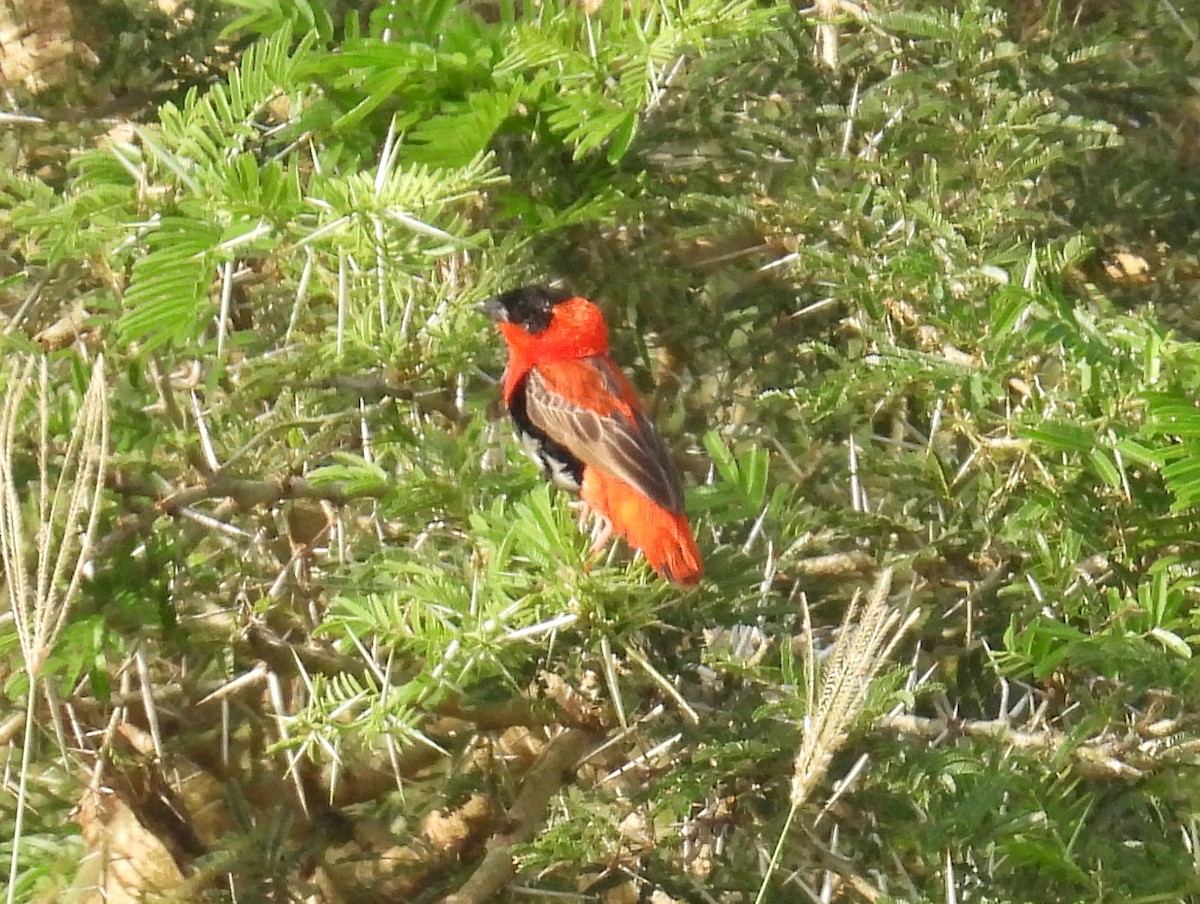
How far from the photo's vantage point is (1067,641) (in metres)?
1.95

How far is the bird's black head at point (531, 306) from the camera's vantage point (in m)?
2.67

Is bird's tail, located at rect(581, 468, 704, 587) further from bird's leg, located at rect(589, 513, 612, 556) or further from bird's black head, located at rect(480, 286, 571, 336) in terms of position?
bird's black head, located at rect(480, 286, 571, 336)

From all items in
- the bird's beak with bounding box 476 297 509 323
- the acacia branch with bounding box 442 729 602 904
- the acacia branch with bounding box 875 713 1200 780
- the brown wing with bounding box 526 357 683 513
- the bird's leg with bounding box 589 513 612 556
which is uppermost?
the bird's beak with bounding box 476 297 509 323

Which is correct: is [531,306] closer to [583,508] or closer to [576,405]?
[576,405]

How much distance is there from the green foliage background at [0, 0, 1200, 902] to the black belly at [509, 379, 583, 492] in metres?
0.11

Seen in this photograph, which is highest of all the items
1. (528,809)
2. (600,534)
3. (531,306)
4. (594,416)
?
(531,306)

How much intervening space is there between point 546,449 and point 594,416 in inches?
5.2

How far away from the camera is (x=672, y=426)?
122 inches

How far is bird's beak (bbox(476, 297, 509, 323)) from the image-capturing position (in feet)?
8.17

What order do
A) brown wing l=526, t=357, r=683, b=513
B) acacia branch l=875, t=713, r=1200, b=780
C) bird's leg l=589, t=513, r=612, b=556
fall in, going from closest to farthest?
1. acacia branch l=875, t=713, r=1200, b=780
2. bird's leg l=589, t=513, r=612, b=556
3. brown wing l=526, t=357, r=683, b=513

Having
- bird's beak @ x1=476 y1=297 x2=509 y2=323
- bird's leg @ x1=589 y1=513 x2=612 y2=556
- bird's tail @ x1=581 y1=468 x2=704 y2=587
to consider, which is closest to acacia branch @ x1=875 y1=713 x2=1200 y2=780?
bird's tail @ x1=581 y1=468 x2=704 y2=587

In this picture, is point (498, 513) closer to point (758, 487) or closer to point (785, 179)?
point (758, 487)

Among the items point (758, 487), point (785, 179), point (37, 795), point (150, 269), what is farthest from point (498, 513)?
point (37, 795)

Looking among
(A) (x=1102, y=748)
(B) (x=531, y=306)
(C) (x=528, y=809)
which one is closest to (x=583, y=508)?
(B) (x=531, y=306)
